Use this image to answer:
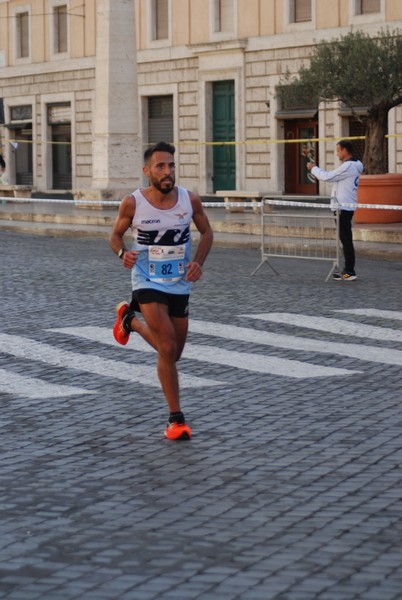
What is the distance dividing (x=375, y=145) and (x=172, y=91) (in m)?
19.1

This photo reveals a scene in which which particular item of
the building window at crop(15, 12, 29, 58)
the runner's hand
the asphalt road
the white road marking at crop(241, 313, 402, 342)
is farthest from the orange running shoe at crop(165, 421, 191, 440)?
the building window at crop(15, 12, 29, 58)

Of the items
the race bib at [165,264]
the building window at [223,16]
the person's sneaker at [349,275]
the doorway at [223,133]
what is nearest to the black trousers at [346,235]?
the person's sneaker at [349,275]

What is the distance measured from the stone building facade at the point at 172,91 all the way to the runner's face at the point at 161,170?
24.6m

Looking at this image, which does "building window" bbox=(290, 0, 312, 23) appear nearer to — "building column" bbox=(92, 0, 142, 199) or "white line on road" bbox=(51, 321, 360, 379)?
"building column" bbox=(92, 0, 142, 199)

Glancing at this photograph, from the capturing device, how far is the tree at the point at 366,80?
2617 cm

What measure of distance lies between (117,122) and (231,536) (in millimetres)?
27858

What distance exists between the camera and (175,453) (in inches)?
294

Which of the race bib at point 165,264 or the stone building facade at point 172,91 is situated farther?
the stone building facade at point 172,91

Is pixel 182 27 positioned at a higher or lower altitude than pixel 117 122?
higher

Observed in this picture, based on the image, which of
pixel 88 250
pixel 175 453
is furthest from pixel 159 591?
pixel 88 250

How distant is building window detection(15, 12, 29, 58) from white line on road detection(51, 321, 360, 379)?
133ft

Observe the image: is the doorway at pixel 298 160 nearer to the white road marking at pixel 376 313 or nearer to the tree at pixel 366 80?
the tree at pixel 366 80

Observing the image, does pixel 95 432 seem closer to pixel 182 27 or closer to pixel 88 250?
pixel 88 250

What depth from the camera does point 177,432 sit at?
7.81 metres
